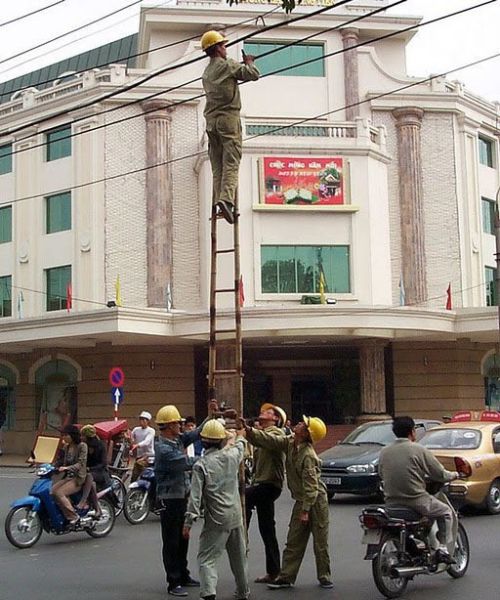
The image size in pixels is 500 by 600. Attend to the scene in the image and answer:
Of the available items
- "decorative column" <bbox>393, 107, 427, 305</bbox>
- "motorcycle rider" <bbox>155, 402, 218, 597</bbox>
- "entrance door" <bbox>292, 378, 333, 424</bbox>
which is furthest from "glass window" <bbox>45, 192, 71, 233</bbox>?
"motorcycle rider" <bbox>155, 402, 218, 597</bbox>

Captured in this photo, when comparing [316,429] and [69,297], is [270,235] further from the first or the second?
[316,429]

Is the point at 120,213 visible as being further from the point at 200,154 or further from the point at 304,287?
the point at 304,287

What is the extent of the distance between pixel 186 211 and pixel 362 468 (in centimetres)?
1804

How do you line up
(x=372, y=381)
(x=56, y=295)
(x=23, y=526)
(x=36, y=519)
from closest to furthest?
(x=23, y=526) → (x=36, y=519) → (x=372, y=381) → (x=56, y=295)

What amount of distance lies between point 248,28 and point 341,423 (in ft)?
47.5

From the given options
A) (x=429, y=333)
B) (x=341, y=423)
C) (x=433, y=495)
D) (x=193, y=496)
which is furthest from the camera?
(x=341, y=423)

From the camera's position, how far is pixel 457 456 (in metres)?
14.6

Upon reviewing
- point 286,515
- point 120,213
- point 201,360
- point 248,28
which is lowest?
point 286,515

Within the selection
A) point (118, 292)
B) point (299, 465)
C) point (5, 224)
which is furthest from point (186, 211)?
point (299, 465)

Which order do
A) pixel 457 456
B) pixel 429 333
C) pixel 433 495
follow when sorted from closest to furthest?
1. pixel 433 495
2. pixel 457 456
3. pixel 429 333

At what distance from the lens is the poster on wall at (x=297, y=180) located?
31.0 metres

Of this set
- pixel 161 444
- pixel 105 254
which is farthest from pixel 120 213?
pixel 161 444

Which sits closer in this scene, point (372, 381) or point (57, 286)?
point (372, 381)

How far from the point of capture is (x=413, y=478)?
28.5ft
